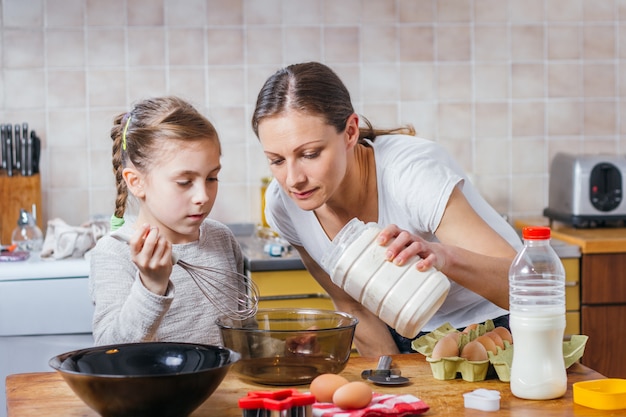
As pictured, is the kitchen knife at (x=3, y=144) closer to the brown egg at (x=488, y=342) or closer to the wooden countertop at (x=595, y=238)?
the wooden countertop at (x=595, y=238)

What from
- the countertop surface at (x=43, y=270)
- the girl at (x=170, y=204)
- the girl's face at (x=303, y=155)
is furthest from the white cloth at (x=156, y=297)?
the countertop surface at (x=43, y=270)

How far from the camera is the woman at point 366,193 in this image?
1577mm

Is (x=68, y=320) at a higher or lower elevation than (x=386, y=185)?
lower

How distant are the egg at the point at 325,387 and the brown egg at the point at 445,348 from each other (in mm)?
196

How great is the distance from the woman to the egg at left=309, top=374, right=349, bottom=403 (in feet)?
0.81

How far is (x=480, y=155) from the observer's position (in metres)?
3.30

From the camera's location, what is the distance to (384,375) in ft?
4.50

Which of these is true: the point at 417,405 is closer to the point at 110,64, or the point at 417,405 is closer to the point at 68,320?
the point at 68,320

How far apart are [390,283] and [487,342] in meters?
0.23

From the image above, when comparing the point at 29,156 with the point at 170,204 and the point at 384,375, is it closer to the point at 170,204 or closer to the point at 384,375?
the point at 170,204

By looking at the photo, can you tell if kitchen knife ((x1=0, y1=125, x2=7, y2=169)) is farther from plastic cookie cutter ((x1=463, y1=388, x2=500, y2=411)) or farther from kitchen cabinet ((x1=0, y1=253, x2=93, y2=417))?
plastic cookie cutter ((x1=463, y1=388, x2=500, y2=411))

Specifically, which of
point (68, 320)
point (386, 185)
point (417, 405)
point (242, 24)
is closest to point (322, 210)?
point (386, 185)

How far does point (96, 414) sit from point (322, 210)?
76 cm

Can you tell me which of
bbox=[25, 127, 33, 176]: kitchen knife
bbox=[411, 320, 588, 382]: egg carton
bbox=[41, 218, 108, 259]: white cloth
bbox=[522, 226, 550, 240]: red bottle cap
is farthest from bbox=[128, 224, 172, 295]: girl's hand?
bbox=[25, 127, 33, 176]: kitchen knife
